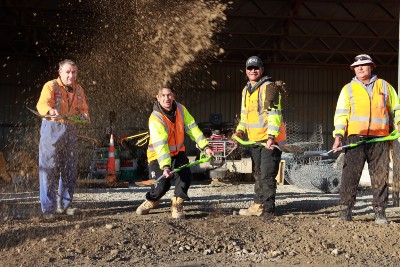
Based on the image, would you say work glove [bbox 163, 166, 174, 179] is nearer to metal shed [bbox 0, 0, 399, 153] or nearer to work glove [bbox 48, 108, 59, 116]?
work glove [bbox 48, 108, 59, 116]

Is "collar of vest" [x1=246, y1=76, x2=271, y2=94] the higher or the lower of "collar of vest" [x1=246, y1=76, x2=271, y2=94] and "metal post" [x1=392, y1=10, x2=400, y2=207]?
the higher

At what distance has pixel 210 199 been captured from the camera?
8.48m

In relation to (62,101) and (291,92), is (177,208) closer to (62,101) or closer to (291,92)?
(62,101)

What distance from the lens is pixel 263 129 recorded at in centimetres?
634

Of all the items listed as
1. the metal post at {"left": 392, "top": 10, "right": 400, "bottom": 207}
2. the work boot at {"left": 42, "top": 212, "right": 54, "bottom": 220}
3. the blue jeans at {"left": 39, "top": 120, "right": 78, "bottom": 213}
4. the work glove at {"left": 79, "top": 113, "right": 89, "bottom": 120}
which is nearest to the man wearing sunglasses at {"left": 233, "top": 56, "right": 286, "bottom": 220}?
the work glove at {"left": 79, "top": 113, "right": 89, "bottom": 120}

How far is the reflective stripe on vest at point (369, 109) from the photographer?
19.8ft

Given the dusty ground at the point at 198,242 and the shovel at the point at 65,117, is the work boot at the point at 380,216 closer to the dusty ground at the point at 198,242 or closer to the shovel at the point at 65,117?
the dusty ground at the point at 198,242

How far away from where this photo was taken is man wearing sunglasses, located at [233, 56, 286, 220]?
6141mm

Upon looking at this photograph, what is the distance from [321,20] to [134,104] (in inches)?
266

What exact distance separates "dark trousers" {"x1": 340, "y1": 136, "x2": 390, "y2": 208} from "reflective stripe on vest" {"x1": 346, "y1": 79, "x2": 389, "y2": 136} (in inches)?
5.3

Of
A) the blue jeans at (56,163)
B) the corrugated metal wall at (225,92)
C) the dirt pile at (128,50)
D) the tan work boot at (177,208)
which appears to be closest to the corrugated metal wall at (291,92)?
the corrugated metal wall at (225,92)

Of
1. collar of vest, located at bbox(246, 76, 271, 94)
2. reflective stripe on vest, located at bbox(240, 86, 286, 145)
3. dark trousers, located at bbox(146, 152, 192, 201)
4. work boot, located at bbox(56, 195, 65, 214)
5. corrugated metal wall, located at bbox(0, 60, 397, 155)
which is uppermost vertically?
corrugated metal wall, located at bbox(0, 60, 397, 155)

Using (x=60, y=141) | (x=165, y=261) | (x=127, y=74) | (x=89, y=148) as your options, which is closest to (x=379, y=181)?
(x=165, y=261)

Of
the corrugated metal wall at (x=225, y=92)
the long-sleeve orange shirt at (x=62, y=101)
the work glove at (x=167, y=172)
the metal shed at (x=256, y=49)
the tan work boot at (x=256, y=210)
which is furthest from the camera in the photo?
the corrugated metal wall at (x=225, y=92)
